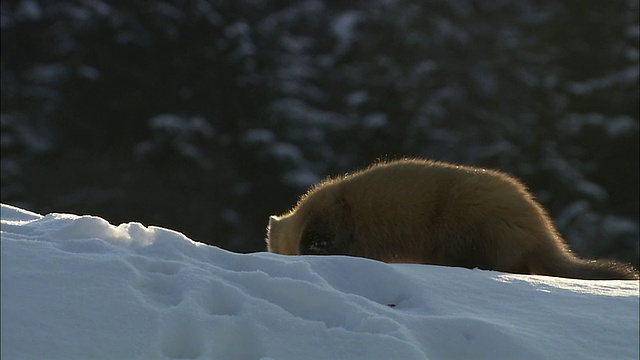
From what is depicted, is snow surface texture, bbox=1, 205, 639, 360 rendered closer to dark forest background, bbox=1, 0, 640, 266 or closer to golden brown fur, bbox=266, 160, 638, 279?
golden brown fur, bbox=266, 160, 638, 279

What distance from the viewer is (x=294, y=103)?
18.3 m

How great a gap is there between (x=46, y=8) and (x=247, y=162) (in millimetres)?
5857

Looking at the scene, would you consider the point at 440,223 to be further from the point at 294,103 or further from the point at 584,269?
the point at 294,103

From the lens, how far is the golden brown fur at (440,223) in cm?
557

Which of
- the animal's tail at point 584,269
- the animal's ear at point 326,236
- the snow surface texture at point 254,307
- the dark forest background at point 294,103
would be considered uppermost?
the dark forest background at point 294,103

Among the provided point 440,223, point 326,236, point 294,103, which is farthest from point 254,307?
point 294,103

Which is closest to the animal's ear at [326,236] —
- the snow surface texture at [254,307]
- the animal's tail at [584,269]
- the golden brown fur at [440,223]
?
the golden brown fur at [440,223]

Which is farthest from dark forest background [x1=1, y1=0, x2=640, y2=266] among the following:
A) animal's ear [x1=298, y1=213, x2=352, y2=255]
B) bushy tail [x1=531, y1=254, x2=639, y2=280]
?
bushy tail [x1=531, y1=254, x2=639, y2=280]

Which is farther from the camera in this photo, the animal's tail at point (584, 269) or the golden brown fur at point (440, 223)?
the golden brown fur at point (440, 223)

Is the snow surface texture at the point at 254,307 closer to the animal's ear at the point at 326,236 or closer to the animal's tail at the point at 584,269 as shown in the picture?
the animal's tail at the point at 584,269

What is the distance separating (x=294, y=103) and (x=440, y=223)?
503 inches

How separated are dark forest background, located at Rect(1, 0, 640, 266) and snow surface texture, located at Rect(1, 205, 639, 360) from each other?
11581 mm

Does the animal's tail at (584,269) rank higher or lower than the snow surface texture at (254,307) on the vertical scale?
higher

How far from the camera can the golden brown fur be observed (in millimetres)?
5570
